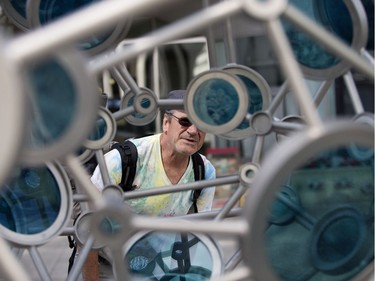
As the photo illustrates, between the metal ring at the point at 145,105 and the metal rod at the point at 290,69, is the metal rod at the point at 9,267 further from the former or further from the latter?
the metal ring at the point at 145,105

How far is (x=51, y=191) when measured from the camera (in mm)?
1701

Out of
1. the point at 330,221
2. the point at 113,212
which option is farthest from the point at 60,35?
the point at 330,221

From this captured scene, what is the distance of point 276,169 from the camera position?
103 cm

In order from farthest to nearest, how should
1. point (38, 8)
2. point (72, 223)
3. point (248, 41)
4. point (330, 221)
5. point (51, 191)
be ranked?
point (248, 41)
point (72, 223)
point (38, 8)
point (51, 191)
point (330, 221)

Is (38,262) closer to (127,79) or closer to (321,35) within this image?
(127,79)

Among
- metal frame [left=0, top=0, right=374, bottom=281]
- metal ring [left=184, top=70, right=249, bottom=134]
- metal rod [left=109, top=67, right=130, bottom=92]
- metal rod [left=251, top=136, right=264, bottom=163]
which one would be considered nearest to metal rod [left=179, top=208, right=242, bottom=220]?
metal rod [left=251, top=136, right=264, bottom=163]

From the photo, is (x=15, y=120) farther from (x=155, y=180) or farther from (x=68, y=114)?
(x=155, y=180)

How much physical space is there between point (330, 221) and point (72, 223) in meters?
1.05

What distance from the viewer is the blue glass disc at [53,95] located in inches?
38.6

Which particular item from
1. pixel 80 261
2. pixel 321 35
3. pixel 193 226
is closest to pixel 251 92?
pixel 80 261

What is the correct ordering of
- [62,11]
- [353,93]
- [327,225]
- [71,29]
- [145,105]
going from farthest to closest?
[145,105]
[62,11]
[353,93]
[327,225]
[71,29]

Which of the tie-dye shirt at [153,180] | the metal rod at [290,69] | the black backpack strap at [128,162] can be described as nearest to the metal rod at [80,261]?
the tie-dye shirt at [153,180]

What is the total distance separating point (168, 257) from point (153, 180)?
1.54ft

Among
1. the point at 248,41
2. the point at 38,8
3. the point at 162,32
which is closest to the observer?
the point at 162,32
